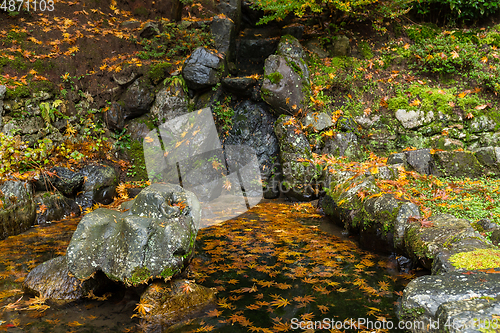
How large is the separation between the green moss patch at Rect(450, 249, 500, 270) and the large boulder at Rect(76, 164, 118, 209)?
22.5ft

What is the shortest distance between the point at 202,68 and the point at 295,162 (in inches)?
145

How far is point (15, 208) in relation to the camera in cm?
562

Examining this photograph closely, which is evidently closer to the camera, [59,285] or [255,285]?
[59,285]

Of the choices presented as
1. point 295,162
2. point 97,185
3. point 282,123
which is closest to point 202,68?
point 282,123

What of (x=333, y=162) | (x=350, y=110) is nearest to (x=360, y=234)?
(x=333, y=162)

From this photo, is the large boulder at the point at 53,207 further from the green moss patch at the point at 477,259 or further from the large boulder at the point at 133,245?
the green moss patch at the point at 477,259

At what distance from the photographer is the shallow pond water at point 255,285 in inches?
124

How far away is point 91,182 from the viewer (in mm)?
6980

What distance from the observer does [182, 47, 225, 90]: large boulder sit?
327 inches

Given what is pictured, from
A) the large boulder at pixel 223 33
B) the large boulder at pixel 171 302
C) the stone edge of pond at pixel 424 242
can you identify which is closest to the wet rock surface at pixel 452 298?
the stone edge of pond at pixel 424 242

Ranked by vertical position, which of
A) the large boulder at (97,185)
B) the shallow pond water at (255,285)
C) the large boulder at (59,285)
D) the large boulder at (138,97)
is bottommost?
the shallow pond water at (255,285)

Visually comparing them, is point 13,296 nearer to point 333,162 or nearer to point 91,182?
point 91,182

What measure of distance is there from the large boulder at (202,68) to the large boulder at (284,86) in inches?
57.9

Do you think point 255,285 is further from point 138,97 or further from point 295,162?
point 138,97
